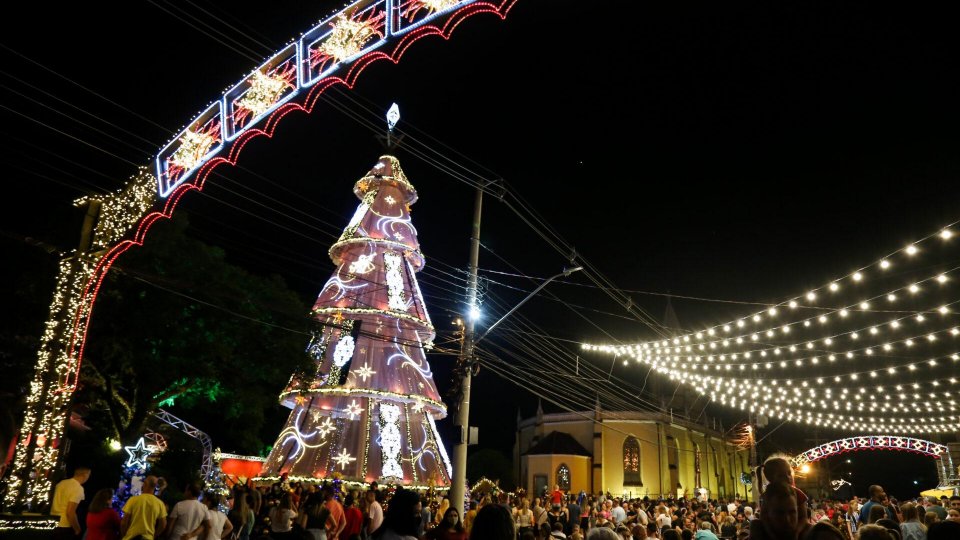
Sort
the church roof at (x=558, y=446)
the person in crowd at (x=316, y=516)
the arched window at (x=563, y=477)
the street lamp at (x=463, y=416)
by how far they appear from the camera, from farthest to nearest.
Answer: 1. the church roof at (x=558, y=446)
2. the arched window at (x=563, y=477)
3. the street lamp at (x=463, y=416)
4. the person in crowd at (x=316, y=516)

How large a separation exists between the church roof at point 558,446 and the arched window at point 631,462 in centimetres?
328

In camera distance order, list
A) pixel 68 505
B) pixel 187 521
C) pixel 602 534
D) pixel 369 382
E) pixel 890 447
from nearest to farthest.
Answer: pixel 602 534, pixel 187 521, pixel 68 505, pixel 369 382, pixel 890 447

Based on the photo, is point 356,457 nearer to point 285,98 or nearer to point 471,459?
point 285,98

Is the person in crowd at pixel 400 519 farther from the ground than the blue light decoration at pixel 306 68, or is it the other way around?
the blue light decoration at pixel 306 68

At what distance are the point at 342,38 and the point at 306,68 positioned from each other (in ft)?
2.87

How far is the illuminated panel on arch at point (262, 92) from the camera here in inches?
448

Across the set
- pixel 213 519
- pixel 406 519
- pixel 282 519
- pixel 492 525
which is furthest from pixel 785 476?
pixel 282 519

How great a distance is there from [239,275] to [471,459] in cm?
3222

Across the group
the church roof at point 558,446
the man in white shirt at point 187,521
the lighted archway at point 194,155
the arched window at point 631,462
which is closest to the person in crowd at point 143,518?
the man in white shirt at point 187,521

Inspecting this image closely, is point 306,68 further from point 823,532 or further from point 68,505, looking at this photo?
point 823,532

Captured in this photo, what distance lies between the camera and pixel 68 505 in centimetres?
844

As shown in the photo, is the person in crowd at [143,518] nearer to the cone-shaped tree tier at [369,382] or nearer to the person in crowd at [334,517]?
the person in crowd at [334,517]

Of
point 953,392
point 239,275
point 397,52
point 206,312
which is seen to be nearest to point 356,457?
point 206,312

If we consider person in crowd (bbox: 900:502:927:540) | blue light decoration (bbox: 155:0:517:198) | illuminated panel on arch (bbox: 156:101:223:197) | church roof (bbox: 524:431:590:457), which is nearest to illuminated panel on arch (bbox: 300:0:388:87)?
blue light decoration (bbox: 155:0:517:198)
